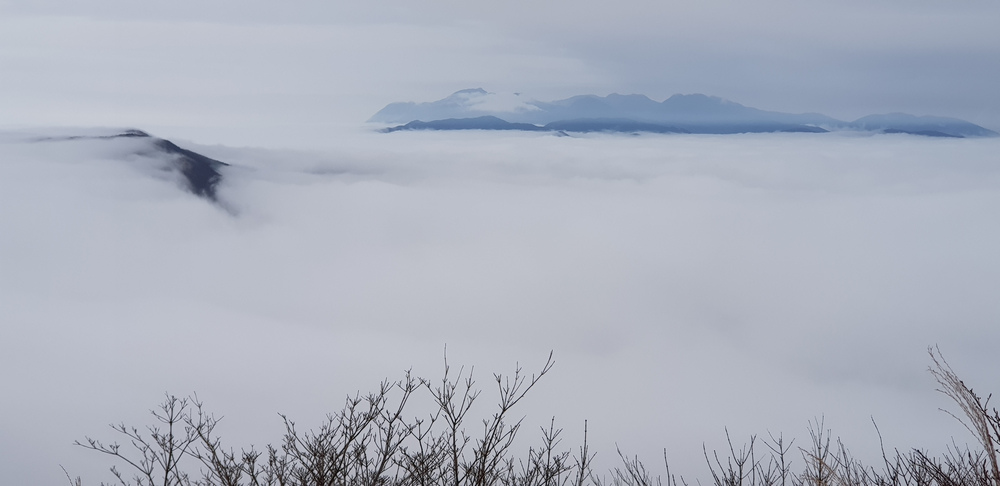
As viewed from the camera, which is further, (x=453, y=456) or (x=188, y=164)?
(x=188, y=164)

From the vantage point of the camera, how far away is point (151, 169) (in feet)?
193

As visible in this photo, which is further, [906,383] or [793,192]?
[793,192]

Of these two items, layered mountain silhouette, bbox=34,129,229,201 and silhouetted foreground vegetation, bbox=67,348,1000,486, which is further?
layered mountain silhouette, bbox=34,129,229,201

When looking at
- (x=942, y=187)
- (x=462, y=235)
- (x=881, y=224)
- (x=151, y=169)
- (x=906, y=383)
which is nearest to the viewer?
(x=942, y=187)

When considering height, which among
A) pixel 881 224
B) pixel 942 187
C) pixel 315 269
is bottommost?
pixel 315 269

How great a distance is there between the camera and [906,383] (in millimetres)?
73688

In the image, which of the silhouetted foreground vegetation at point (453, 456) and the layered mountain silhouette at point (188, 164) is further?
the layered mountain silhouette at point (188, 164)

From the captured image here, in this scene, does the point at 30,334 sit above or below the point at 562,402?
above

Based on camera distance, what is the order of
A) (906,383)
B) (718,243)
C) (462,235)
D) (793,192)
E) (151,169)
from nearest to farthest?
(151,169), (906,383), (793,192), (462,235), (718,243)

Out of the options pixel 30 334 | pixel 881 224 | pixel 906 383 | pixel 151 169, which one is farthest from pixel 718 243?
pixel 30 334

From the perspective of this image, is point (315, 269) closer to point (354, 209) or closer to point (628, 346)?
point (354, 209)

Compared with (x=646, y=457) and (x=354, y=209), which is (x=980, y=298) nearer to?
(x=646, y=457)

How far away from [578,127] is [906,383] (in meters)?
55.1

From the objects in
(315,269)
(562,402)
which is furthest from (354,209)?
(562,402)
